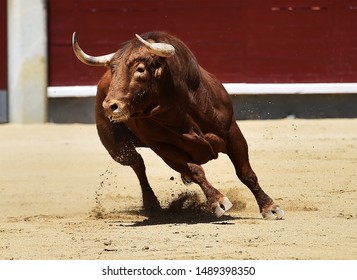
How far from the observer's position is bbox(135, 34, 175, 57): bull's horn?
6.89 m

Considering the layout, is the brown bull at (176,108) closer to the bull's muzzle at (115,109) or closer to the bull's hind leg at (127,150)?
the bull's muzzle at (115,109)

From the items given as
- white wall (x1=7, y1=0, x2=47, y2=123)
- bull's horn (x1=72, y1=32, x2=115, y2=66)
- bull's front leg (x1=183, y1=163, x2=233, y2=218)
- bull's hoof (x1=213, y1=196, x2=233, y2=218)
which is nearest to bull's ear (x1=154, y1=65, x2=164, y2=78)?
bull's horn (x1=72, y1=32, x2=115, y2=66)

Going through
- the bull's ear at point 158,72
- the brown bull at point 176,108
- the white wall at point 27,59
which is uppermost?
the bull's ear at point 158,72

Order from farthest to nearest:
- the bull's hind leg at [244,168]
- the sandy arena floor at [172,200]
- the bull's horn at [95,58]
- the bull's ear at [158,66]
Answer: the bull's hind leg at [244,168], the bull's horn at [95,58], the bull's ear at [158,66], the sandy arena floor at [172,200]

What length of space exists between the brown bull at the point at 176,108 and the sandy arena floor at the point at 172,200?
1.02 ft

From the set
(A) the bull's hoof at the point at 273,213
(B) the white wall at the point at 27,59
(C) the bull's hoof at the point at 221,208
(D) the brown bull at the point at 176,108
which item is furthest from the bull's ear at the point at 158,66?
(B) the white wall at the point at 27,59

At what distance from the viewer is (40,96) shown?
12367 millimetres

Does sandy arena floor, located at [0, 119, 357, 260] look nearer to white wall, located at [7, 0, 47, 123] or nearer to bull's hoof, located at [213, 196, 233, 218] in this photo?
bull's hoof, located at [213, 196, 233, 218]

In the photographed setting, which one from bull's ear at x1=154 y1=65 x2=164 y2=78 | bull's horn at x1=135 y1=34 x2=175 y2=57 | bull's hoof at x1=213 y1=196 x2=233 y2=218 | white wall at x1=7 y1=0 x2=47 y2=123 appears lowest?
white wall at x1=7 y1=0 x2=47 y2=123

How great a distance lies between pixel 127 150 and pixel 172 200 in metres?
0.43

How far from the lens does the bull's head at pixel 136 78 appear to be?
22.4ft

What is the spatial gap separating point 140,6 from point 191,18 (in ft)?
1.59

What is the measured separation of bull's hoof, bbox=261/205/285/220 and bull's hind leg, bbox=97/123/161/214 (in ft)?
3.06

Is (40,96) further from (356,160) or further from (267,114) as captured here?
(356,160)
